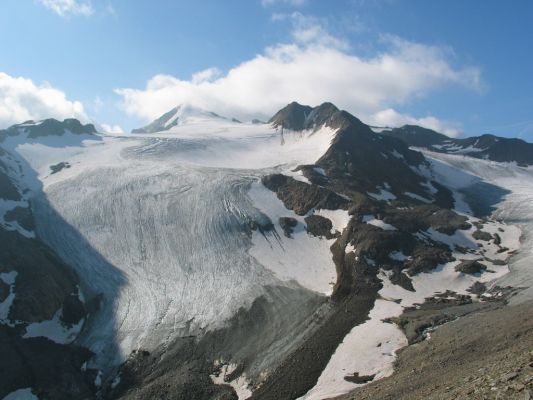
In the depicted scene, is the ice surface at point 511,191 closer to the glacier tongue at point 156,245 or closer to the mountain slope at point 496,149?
the mountain slope at point 496,149

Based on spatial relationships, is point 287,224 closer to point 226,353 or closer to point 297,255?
point 297,255

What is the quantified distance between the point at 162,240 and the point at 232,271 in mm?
17256

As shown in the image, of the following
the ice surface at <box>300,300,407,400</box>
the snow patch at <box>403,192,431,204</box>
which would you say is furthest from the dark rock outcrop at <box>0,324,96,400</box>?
the snow patch at <box>403,192,431,204</box>


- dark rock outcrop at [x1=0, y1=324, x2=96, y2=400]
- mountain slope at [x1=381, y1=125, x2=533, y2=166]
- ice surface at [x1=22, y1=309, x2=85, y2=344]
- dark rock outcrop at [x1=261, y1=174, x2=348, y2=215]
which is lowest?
dark rock outcrop at [x1=0, y1=324, x2=96, y2=400]

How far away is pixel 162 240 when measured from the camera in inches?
3275

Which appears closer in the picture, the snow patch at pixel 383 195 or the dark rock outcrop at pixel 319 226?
the dark rock outcrop at pixel 319 226

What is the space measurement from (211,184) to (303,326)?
51607 mm

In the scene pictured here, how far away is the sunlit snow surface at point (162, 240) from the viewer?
63062 mm

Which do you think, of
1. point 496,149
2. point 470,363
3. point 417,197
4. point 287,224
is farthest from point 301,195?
point 496,149

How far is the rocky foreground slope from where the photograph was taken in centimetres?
5019

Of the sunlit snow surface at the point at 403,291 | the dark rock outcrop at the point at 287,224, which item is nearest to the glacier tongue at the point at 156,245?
the dark rock outcrop at the point at 287,224

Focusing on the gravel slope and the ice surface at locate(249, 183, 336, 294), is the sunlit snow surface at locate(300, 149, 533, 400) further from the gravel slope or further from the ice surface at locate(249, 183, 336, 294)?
the ice surface at locate(249, 183, 336, 294)

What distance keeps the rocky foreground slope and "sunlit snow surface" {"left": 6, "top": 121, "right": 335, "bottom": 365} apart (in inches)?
13.1

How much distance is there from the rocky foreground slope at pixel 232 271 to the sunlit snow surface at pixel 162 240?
1.09ft
